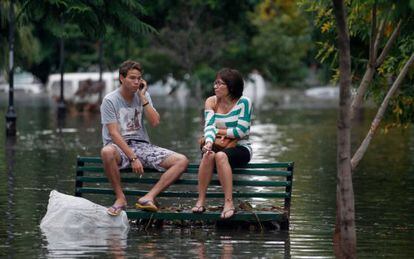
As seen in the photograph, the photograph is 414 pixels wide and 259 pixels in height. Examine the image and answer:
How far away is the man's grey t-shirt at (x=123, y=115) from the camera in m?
14.4

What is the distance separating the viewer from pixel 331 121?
48.6m

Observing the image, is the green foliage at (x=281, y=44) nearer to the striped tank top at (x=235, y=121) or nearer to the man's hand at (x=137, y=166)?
the striped tank top at (x=235, y=121)

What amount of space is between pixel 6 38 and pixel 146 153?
28436 mm

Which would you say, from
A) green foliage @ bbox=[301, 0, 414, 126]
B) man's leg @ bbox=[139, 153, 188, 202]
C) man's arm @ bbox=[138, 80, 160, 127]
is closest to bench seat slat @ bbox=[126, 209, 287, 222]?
man's leg @ bbox=[139, 153, 188, 202]

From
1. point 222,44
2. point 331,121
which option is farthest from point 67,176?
point 222,44

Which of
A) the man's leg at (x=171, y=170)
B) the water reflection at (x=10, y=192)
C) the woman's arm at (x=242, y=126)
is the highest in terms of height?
the woman's arm at (x=242, y=126)

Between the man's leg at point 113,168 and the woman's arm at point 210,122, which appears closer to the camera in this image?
the man's leg at point 113,168

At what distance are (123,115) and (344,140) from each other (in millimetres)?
3836

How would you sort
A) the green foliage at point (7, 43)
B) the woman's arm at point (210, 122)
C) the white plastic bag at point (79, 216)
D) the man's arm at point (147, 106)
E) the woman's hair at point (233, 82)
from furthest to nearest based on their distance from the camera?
1. the green foliage at point (7, 43)
2. the man's arm at point (147, 106)
3. the woman's hair at point (233, 82)
4. the woman's arm at point (210, 122)
5. the white plastic bag at point (79, 216)

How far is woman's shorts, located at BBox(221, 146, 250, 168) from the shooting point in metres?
14.3

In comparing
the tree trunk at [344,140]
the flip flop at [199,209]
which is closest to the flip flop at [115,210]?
the flip flop at [199,209]

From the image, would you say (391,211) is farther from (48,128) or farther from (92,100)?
(92,100)

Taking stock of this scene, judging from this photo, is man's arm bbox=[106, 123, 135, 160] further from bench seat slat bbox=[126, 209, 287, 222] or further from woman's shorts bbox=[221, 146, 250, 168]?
woman's shorts bbox=[221, 146, 250, 168]

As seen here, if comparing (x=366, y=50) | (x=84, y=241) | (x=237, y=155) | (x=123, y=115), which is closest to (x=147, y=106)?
(x=123, y=115)
